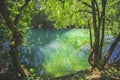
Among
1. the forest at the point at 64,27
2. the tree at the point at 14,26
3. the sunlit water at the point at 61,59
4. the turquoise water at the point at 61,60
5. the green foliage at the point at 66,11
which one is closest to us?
the tree at the point at 14,26

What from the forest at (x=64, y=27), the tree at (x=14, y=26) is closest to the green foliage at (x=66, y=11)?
the forest at (x=64, y=27)

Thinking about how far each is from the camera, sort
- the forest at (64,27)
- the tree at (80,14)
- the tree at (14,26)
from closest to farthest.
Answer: the tree at (14,26), the forest at (64,27), the tree at (80,14)

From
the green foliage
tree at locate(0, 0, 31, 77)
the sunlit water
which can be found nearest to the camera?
tree at locate(0, 0, 31, 77)

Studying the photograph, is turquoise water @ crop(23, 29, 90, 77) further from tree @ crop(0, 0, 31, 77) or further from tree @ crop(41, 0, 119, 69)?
tree @ crop(0, 0, 31, 77)

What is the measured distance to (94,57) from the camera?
1411cm

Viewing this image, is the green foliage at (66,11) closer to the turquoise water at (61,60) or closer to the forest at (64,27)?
the forest at (64,27)

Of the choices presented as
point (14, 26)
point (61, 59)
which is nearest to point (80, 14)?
point (14, 26)

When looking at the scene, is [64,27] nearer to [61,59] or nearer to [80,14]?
[80,14]

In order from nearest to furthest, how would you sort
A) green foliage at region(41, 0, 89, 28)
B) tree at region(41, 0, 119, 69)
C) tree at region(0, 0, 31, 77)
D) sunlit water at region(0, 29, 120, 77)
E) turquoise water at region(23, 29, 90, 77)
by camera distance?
tree at region(0, 0, 31, 77), tree at region(41, 0, 119, 69), green foliage at region(41, 0, 89, 28), sunlit water at region(0, 29, 120, 77), turquoise water at region(23, 29, 90, 77)

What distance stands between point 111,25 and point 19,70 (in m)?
6.47

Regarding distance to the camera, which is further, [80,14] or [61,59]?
[61,59]

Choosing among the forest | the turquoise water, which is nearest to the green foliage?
the forest

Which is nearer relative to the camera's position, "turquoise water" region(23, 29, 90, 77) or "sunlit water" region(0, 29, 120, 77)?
"sunlit water" region(0, 29, 120, 77)

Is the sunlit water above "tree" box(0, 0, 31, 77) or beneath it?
beneath
